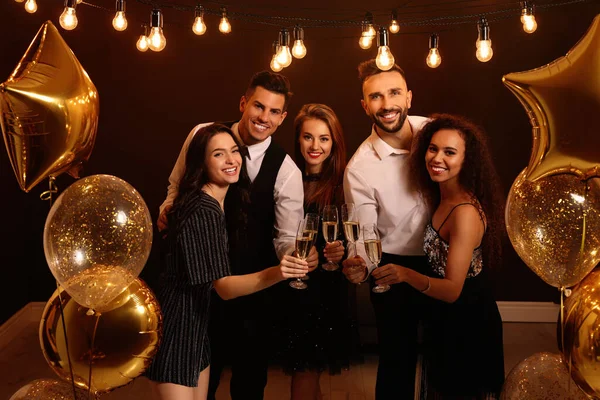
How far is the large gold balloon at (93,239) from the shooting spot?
177 centimetres

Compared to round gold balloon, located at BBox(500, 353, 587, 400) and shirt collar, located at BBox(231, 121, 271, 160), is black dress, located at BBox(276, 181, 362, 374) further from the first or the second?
round gold balloon, located at BBox(500, 353, 587, 400)

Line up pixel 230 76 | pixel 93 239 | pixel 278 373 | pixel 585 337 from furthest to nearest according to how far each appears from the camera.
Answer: pixel 230 76, pixel 278 373, pixel 93 239, pixel 585 337

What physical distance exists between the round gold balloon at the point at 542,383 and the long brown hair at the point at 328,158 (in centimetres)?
132

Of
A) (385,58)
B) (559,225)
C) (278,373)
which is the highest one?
(385,58)

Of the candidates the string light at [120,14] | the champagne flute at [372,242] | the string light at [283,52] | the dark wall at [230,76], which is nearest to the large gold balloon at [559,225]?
the champagne flute at [372,242]

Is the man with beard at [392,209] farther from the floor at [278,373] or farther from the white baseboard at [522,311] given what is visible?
the white baseboard at [522,311]

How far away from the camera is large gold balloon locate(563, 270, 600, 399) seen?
1.52 meters

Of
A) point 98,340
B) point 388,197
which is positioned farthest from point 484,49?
point 98,340

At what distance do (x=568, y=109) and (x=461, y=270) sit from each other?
0.99 m

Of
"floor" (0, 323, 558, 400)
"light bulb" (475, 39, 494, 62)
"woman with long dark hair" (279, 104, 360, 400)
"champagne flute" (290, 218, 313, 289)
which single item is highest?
"light bulb" (475, 39, 494, 62)

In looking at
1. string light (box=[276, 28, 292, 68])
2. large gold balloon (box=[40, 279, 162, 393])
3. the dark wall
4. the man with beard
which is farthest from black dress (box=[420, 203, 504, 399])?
the dark wall

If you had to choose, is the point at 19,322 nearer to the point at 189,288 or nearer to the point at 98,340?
the point at 189,288

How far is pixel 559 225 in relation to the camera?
1663 millimetres

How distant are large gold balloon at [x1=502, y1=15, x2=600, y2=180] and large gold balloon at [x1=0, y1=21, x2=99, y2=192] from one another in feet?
3.63
